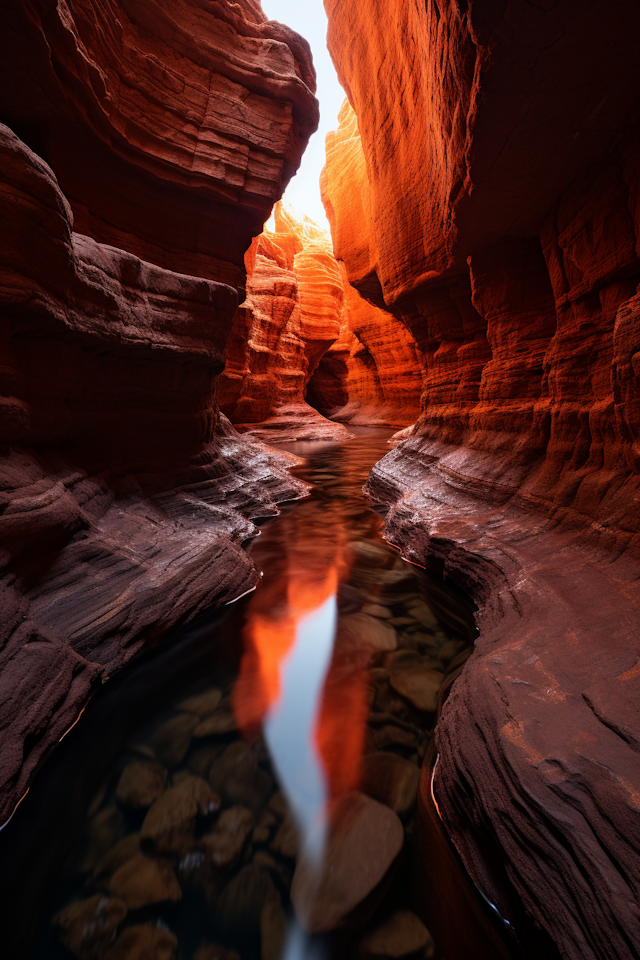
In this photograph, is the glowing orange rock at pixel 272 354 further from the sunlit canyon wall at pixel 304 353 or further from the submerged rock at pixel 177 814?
the submerged rock at pixel 177 814

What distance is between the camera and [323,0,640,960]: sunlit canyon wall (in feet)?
4.96

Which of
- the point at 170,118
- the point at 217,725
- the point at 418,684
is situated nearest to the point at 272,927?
the point at 217,725

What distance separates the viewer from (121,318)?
3920 mm

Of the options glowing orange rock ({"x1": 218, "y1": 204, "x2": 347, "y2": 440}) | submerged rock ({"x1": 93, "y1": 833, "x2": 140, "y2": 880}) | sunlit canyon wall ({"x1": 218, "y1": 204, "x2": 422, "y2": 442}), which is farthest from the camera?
sunlit canyon wall ({"x1": 218, "y1": 204, "x2": 422, "y2": 442})

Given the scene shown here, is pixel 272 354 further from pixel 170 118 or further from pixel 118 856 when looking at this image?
pixel 118 856

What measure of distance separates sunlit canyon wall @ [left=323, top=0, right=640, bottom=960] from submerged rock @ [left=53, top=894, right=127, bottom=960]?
57.3 inches

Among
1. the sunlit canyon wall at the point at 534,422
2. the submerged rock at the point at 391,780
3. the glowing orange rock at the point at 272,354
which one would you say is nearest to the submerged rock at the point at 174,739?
the submerged rock at the point at 391,780

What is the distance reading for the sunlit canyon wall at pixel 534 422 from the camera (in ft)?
4.96

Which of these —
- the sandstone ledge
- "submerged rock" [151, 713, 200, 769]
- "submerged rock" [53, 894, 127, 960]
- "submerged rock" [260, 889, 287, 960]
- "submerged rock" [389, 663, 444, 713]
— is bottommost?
"submerged rock" [151, 713, 200, 769]

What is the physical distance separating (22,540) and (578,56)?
4875 millimetres

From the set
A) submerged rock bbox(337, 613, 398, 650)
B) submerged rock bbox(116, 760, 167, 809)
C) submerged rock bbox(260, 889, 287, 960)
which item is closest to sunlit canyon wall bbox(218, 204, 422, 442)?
submerged rock bbox(337, 613, 398, 650)

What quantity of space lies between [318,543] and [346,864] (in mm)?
4158

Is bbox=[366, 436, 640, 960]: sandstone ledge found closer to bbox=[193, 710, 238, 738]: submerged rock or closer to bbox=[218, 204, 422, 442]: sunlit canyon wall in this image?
bbox=[193, 710, 238, 738]: submerged rock

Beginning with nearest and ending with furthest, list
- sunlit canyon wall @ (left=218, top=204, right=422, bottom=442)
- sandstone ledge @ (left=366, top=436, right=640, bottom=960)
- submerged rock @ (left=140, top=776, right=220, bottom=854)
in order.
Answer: sandstone ledge @ (left=366, top=436, right=640, bottom=960) < submerged rock @ (left=140, top=776, right=220, bottom=854) < sunlit canyon wall @ (left=218, top=204, right=422, bottom=442)
